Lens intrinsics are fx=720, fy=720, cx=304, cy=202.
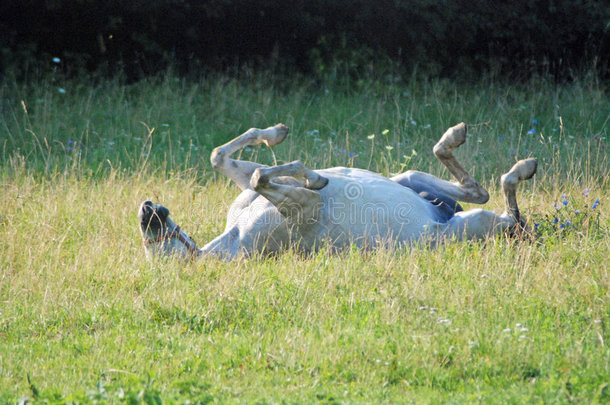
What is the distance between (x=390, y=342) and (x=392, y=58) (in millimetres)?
10876

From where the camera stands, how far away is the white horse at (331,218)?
493cm

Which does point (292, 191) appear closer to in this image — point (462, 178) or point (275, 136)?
point (275, 136)

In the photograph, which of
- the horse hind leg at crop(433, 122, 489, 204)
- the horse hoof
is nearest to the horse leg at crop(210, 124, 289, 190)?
the horse hoof

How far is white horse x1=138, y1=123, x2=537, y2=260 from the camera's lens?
4.93m

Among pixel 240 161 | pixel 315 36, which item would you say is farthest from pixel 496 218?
pixel 315 36

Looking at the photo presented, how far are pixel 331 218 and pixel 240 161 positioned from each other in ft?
2.90

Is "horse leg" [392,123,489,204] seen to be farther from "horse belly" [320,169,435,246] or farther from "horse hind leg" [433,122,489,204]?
"horse belly" [320,169,435,246]

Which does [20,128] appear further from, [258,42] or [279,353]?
[279,353]

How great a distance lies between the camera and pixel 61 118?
10.6 meters

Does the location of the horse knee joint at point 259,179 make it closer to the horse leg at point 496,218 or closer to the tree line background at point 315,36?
the horse leg at point 496,218

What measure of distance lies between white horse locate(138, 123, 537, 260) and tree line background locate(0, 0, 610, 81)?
8.59 m

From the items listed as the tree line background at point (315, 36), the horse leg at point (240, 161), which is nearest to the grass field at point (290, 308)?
the horse leg at point (240, 161)

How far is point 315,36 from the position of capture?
45.7 ft

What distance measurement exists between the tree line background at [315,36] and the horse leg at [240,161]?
26.4 ft
